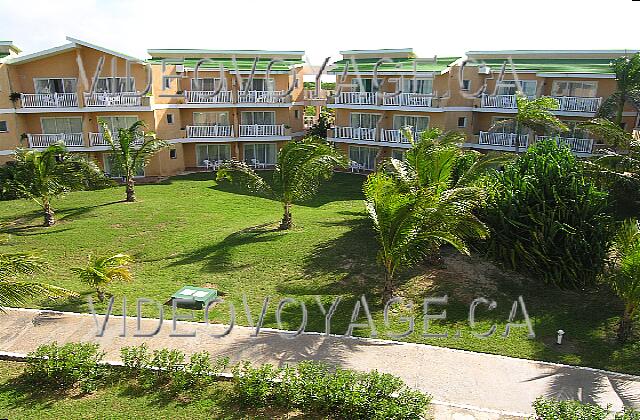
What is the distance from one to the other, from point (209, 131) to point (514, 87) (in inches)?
731

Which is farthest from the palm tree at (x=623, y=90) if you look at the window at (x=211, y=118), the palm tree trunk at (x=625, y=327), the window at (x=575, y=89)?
the window at (x=211, y=118)

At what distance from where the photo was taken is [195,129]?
30766mm

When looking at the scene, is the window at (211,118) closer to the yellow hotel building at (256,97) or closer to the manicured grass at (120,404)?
the yellow hotel building at (256,97)

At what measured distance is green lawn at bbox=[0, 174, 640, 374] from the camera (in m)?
11.6

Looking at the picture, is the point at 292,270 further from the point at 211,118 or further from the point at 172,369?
the point at 211,118

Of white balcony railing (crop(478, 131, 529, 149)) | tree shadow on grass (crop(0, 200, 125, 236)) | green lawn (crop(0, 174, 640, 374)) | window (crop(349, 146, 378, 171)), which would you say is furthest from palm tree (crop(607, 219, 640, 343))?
window (crop(349, 146, 378, 171))

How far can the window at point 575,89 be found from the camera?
26.5m

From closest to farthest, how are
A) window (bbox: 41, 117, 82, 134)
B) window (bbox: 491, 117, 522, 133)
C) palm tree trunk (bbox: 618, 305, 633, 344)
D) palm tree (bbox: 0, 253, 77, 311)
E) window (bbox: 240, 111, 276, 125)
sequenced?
1. palm tree (bbox: 0, 253, 77, 311)
2. palm tree trunk (bbox: 618, 305, 633, 344)
3. window (bbox: 491, 117, 522, 133)
4. window (bbox: 41, 117, 82, 134)
5. window (bbox: 240, 111, 276, 125)

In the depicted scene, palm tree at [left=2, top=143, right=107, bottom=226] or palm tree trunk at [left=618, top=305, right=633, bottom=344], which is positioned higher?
palm tree at [left=2, top=143, right=107, bottom=226]

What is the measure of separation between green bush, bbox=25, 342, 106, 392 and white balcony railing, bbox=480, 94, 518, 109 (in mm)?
24919

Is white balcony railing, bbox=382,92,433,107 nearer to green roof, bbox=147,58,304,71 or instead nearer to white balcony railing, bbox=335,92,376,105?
white balcony railing, bbox=335,92,376,105

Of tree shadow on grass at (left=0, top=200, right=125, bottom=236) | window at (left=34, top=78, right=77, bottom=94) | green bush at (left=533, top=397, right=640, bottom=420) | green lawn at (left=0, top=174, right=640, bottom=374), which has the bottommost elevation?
tree shadow on grass at (left=0, top=200, right=125, bottom=236)

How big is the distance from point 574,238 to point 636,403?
5.38m

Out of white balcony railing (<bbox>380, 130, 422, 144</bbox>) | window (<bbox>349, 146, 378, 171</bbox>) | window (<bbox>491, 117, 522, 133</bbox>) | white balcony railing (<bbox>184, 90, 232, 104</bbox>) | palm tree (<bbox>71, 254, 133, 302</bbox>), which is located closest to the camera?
palm tree (<bbox>71, 254, 133, 302</bbox>)
